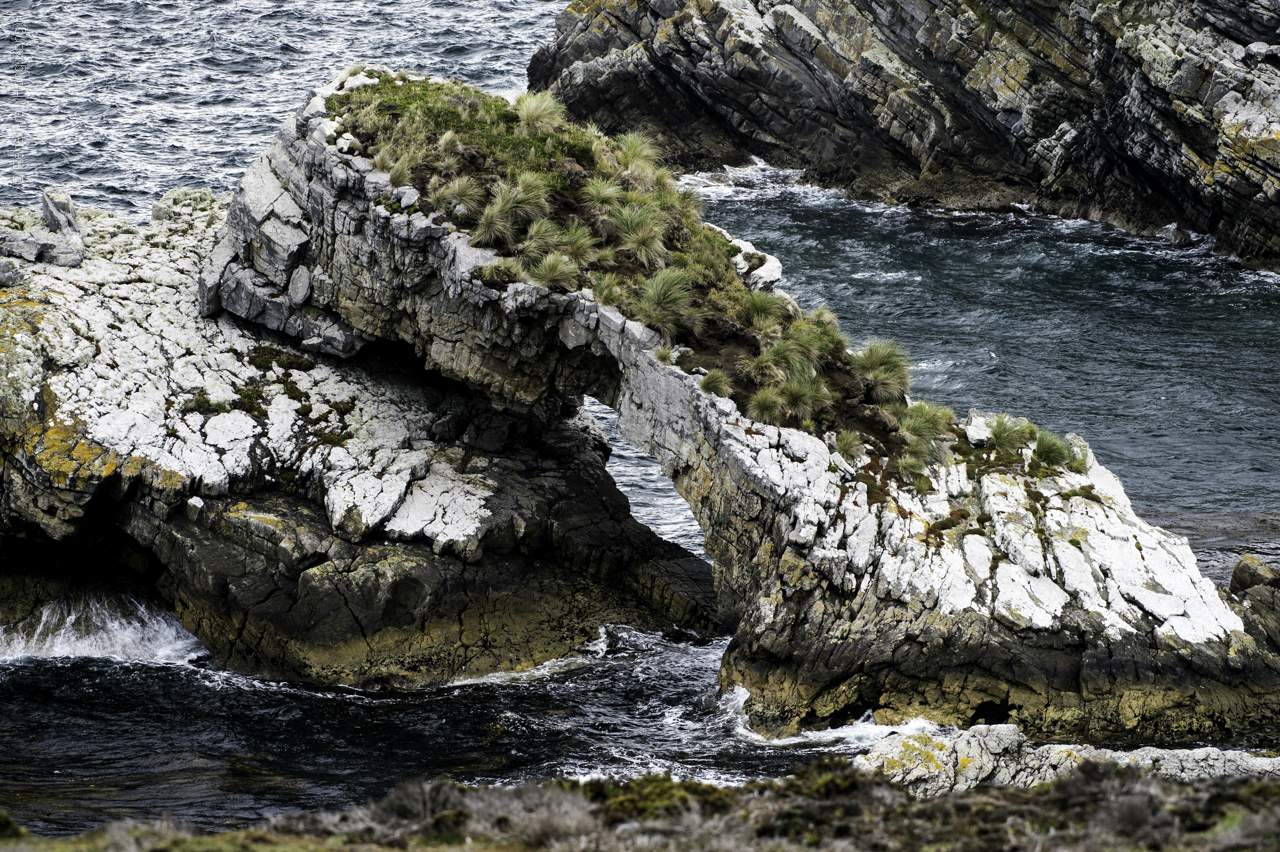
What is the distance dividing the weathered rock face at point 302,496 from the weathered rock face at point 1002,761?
665cm

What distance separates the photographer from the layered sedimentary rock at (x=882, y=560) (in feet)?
52.8

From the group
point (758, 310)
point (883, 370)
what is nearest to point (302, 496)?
point (758, 310)

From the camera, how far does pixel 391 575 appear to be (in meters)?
19.2

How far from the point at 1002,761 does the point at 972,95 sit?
123ft

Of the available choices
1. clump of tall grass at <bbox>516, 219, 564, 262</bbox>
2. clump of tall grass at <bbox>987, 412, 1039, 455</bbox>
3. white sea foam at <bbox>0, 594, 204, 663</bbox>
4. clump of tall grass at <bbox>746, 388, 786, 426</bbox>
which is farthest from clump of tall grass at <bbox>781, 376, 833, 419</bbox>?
white sea foam at <bbox>0, 594, 204, 663</bbox>

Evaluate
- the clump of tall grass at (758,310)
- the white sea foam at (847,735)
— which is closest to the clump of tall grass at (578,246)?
the clump of tall grass at (758,310)

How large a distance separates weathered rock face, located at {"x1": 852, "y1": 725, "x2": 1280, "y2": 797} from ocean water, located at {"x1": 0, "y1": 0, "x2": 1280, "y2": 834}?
186 centimetres

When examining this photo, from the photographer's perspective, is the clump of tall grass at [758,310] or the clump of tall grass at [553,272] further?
the clump of tall grass at [758,310]

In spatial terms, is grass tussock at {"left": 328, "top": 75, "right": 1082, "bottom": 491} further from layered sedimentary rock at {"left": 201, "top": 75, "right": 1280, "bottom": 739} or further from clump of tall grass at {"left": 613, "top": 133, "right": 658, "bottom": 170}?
layered sedimentary rock at {"left": 201, "top": 75, "right": 1280, "bottom": 739}

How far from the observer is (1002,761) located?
562 inches

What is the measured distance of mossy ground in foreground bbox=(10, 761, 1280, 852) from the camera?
A: 8.23 meters

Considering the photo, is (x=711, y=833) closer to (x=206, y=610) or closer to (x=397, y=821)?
(x=397, y=821)

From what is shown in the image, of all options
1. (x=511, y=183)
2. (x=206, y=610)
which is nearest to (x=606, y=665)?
(x=206, y=610)

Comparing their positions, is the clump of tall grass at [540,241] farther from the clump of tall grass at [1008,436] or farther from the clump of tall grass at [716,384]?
the clump of tall grass at [1008,436]
